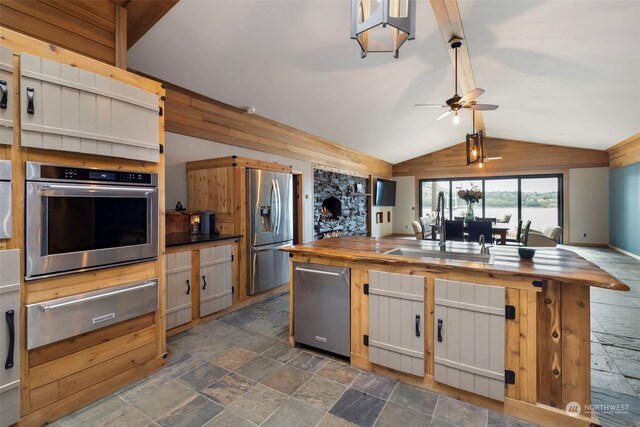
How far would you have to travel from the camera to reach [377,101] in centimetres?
516

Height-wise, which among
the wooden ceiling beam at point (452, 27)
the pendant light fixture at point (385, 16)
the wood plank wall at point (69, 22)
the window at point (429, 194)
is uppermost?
the wooden ceiling beam at point (452, 27)

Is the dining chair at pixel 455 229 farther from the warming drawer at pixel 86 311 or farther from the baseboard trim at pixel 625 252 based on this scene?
the warming drawer at pixel 86 311

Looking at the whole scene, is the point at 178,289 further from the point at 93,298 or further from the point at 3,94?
the point at 3,94

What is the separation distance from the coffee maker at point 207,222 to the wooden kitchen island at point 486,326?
81.8 inches

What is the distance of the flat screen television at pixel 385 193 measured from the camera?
928 cm

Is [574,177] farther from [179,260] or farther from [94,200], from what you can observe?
[94,200]

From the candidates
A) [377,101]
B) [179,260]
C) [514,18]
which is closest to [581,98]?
[514,18]

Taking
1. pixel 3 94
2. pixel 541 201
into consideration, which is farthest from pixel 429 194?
pixel 3 94

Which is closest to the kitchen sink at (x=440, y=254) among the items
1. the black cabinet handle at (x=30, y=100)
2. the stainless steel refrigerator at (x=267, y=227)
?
the stainless steel refrigerator at (x=267, y=227)

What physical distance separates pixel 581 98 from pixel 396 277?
5528mm

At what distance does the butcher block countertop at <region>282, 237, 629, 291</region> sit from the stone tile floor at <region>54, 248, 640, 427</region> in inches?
35.7

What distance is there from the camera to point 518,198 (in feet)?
29.5

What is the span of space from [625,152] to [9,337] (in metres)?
10.9

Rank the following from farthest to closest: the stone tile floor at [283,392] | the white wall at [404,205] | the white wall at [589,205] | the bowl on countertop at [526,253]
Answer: the white wall at [404,205] → the white wall at [589,205] → the bowl on countertop at [526,253] → the stone tile floor at [283,392]
